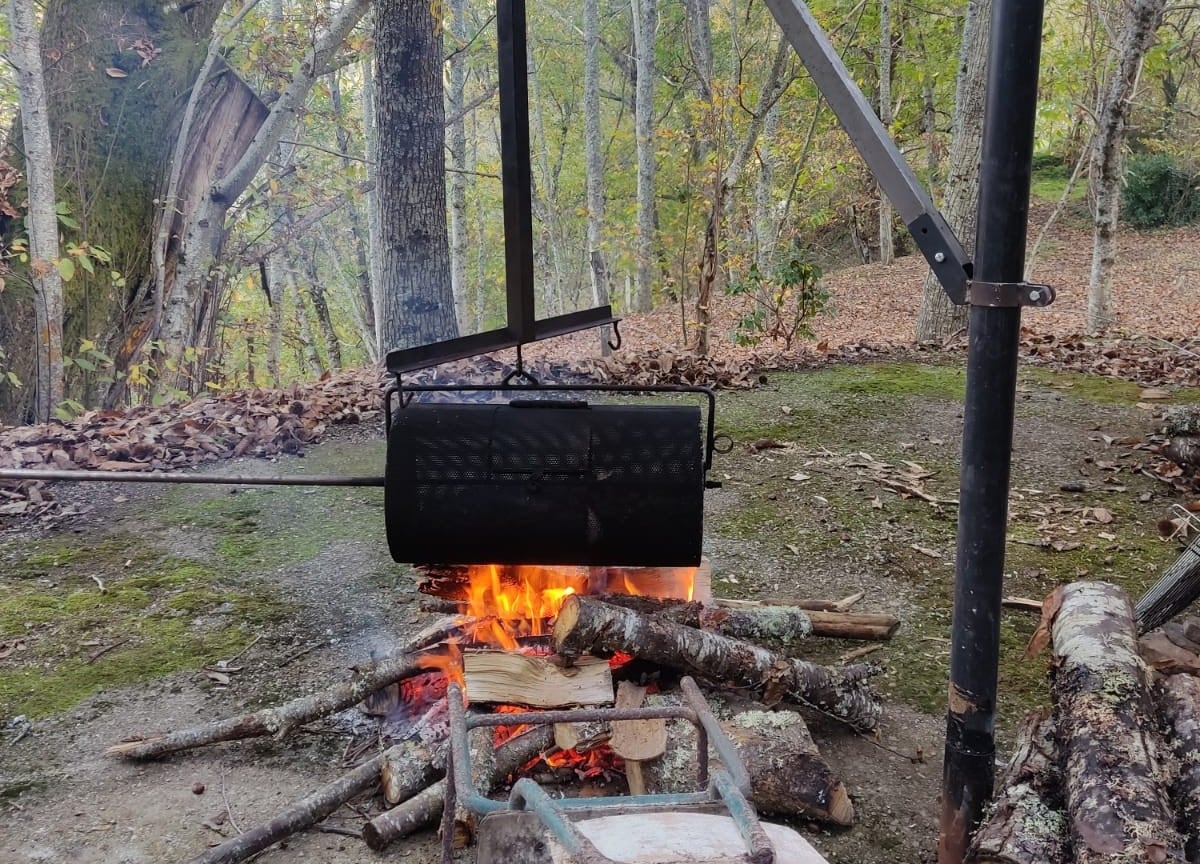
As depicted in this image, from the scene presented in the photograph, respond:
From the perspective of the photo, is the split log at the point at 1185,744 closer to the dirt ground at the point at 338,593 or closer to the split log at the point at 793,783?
the dirt ground at the point at 338,593

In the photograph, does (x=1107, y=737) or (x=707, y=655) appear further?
(x=707, y=655)

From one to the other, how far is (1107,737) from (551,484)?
1.72 m

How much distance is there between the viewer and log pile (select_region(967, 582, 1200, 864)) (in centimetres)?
190

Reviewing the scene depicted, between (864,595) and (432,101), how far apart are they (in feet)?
18.8

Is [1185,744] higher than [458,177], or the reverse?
[458,177]

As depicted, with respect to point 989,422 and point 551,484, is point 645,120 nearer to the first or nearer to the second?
point 551,484

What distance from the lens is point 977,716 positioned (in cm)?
237

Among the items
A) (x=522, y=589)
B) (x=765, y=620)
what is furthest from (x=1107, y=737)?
(x=522, y=589)

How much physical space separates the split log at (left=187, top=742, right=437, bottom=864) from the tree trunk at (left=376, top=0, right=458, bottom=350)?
17.3ft

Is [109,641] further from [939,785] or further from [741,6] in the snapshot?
[741,6]

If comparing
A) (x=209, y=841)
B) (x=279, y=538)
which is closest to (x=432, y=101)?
(x=279, y=538)

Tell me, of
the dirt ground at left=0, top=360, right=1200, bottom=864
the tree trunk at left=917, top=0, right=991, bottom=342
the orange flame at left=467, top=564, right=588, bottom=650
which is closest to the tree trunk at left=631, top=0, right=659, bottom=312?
the tree trunk at left=917, top=0, right=991, bottom=342

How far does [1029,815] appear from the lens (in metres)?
2.10

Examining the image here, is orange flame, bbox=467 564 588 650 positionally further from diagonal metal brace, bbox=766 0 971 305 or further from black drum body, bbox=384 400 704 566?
diagonal metal brace, bbox=766 0 971 305
